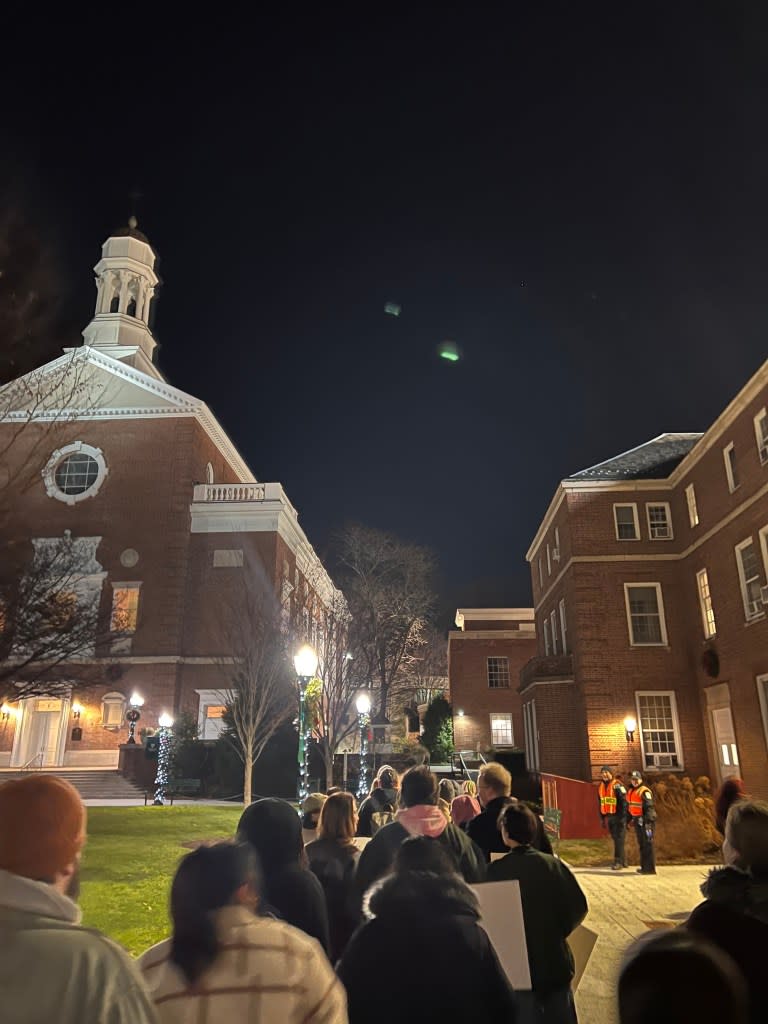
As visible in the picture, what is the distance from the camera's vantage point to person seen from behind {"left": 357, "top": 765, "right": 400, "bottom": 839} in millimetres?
7594

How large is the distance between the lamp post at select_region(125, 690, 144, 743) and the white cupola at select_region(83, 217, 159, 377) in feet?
63.0

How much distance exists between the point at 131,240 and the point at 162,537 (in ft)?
63.9

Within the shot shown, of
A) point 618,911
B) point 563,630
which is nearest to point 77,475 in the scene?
point 563,630

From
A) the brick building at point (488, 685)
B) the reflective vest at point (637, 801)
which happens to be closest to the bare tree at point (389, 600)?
the brick building at point (488, 685)

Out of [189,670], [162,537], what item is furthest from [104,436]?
[189,670]

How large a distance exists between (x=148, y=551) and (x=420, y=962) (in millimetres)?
34963

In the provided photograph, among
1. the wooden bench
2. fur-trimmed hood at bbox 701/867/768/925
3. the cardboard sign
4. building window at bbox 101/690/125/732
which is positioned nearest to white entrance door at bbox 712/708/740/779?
the wooden bench

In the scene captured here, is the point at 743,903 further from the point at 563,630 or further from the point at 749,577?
the point at 563,630

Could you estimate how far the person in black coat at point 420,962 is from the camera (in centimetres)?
258

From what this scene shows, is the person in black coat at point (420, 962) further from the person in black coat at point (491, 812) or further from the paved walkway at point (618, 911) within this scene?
the person in black coat at point (491, 812)

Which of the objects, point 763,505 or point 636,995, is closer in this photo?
point 636,995

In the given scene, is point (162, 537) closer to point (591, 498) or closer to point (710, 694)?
point (591, 498)

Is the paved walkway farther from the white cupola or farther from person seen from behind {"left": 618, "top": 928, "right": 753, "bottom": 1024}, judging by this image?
the white cupola

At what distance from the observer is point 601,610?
27.0 metres
